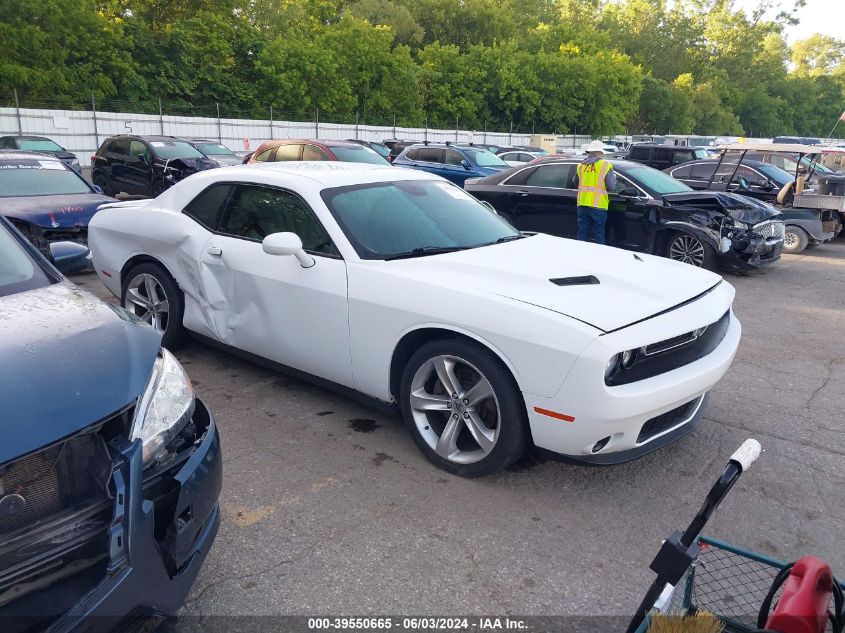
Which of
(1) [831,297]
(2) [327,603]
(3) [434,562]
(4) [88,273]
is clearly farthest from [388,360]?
(1) [831,297]

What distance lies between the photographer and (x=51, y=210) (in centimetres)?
801

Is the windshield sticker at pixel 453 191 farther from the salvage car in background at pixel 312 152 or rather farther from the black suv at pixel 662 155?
the black suv at pixel 662 155

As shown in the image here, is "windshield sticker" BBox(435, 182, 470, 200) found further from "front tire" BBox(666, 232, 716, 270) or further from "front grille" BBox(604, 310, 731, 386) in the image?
"front tire" BBox(666, 232, 716, 270)

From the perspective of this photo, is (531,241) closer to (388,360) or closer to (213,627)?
(388,360)

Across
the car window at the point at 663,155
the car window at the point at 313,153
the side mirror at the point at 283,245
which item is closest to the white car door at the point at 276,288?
the side mirror at the point at 283,245

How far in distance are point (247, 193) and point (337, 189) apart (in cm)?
76

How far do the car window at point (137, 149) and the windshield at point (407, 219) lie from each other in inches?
474

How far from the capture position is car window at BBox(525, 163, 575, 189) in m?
9.77

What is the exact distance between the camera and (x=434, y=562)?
2840 millimetres

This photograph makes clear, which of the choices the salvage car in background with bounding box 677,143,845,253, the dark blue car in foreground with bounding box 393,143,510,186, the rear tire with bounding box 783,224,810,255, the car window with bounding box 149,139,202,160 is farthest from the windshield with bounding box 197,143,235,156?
the rear tire with bounding box 783,224,810,255

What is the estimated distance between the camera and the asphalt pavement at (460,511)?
8.75 feet

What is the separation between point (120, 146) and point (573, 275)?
1440 centimetres

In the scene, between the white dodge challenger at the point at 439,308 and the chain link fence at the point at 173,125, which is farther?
the chain link fence at the point at 173,125

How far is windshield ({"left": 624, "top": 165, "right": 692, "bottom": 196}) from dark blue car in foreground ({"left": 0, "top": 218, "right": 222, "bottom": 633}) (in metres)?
8.14
